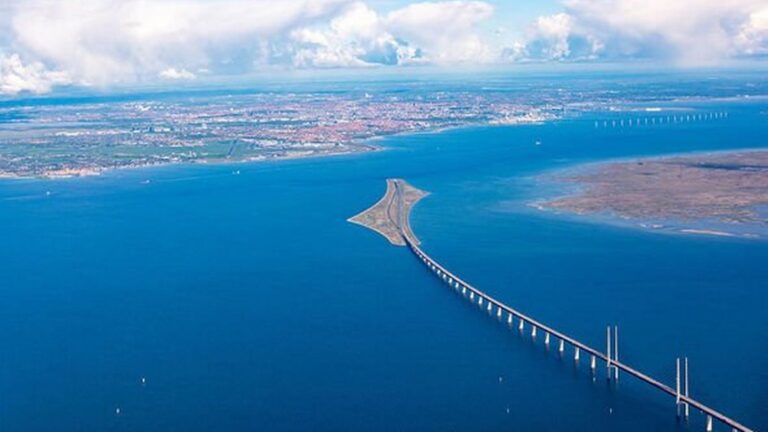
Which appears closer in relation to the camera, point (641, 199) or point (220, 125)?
point (641, 199)

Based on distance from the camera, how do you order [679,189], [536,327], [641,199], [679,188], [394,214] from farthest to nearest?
1. [679,188]
2. [679,189]
3. [641,199]
4. [394,214]
5. [536,327]

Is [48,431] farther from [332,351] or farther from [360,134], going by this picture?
[360,134]

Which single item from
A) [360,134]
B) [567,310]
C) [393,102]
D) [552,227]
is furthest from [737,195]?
[393,102]

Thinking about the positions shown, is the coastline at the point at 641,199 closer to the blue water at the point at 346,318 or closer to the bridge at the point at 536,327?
the blue water at the point at 346,318

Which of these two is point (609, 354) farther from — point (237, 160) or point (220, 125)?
point (220, 125)

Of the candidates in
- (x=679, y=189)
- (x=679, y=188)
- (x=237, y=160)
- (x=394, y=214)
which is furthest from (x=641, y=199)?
(x=237, y=160)

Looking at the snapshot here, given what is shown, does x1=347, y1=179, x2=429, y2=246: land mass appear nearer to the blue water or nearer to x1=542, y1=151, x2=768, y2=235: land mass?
the blue water
